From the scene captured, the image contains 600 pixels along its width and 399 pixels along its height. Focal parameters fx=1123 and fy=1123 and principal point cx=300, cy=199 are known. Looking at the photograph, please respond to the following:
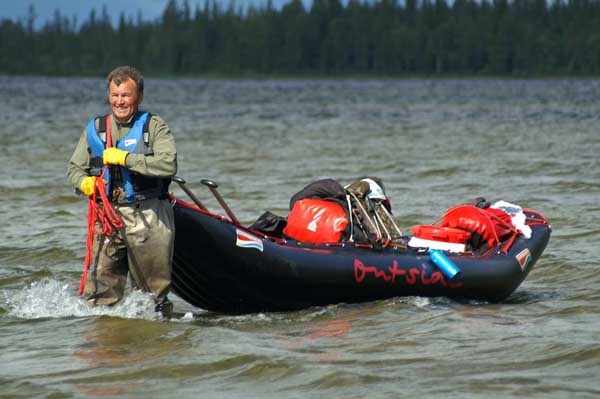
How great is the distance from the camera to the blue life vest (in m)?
6.66

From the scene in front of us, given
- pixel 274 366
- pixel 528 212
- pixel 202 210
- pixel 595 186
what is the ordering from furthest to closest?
pixel 595 186 → pixel 528 212 → pixel 202 210 → pixel 274 366

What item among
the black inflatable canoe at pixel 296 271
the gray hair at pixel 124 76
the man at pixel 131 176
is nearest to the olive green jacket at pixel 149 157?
the man at pixel 131 176

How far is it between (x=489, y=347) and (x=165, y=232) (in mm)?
2090

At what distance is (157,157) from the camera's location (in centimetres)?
657

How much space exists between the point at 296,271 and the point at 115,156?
1753 millimetres

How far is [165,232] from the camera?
6.84 meters

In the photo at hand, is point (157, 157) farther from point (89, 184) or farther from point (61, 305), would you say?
point (61, 305)

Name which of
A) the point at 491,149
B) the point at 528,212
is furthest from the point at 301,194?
the point at 491,149

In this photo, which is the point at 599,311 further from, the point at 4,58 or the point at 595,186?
the point at 4,58

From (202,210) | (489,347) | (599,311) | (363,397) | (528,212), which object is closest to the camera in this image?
(363,397)

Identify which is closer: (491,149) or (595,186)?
(595,186)

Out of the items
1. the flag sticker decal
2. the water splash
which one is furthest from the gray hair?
the flag sticker decal

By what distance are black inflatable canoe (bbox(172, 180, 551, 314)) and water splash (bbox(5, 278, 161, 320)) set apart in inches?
16.7

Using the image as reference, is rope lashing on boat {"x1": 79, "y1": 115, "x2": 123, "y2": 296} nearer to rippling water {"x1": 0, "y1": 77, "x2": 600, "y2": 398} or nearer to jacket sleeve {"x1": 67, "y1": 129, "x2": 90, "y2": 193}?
jacket sleeve {"x1": 67, "y1": 129, "x2": 90, "y2": 193}
